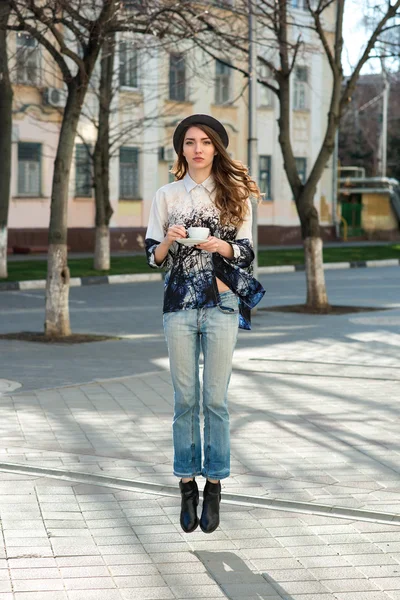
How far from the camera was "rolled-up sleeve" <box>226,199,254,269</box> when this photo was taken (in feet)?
16.9

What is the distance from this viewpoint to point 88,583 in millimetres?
4598

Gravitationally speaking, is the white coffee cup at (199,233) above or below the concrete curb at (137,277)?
above

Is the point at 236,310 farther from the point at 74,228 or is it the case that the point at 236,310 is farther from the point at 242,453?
the point at 74,228

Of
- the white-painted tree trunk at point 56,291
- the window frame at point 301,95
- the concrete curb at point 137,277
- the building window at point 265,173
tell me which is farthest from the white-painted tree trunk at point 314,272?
the window frame at point 301,95

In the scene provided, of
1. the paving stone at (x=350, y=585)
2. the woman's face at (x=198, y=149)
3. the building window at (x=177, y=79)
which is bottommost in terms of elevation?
the paving stone at (x=350, y=585)

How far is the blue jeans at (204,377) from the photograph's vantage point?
5.19m

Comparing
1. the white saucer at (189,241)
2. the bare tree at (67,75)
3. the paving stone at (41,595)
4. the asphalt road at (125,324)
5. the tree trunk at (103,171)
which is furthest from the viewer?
the tree trunk at (103,171)

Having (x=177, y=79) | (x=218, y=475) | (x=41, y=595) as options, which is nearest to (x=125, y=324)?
(x=218, y=475)

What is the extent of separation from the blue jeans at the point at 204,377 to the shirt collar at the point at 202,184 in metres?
0.48

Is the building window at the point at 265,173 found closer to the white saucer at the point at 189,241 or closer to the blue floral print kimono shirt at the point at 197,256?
the blue floral print kimono shirt at the point at 197,256

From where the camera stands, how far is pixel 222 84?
39.9 m

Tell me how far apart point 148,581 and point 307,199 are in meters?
12.9

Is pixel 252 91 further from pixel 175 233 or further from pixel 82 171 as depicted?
pixel 82 171

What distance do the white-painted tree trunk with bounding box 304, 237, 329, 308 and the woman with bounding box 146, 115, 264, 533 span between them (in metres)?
11.8
